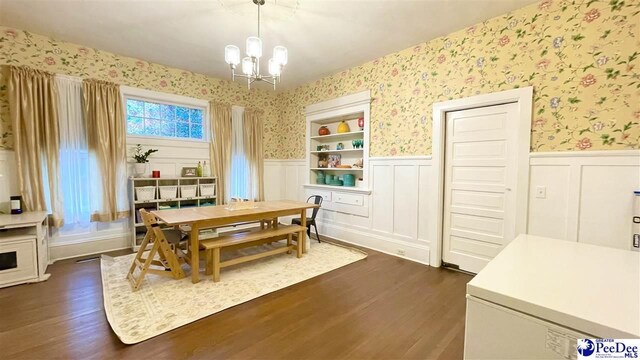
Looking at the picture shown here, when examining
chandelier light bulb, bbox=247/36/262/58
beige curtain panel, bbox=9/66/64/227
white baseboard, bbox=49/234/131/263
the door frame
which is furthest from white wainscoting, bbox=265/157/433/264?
beige curtain panel, bbox=9/66/64/227

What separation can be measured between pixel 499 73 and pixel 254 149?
13.1ft

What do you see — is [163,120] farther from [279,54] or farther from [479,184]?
[479,184]

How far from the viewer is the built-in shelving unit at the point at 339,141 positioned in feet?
13.7

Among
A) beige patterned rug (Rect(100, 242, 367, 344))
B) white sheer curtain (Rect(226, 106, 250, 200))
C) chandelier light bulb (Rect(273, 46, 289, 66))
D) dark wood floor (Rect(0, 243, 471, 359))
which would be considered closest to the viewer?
dark wood floor (Rect(0, 243, 471, 359))

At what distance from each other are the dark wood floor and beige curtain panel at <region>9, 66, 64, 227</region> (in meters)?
1.10

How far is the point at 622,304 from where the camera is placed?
2.46ft

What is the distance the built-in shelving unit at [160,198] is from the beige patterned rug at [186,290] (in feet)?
1.59

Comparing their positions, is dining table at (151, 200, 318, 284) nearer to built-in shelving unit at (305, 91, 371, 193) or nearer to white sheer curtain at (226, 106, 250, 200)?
built-in shelving unit at (305, 91, 371, 193)

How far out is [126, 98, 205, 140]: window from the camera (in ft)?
13.3

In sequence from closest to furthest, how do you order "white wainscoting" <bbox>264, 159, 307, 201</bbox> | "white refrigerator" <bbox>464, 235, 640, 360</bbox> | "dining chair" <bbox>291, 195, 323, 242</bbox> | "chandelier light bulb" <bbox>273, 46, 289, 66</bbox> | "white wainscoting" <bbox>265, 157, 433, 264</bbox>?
"white refrigerator" <bbox>464, 235, 640, 360</bbox> → "chandelier light bulb" <bbox>273, 46, 289, 66</bbox> → "white wainscoting" <bbox>265, 157, 433, 264</bbox> → "dining chair" <bbox>291, 195, 323, 242</bbox> → "white wainscoting" <bbox>264, 159, 307, 201</bbox>

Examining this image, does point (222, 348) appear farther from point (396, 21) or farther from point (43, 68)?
point (43, 68)

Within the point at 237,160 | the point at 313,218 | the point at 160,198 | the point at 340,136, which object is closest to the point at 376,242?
the point at 313,218

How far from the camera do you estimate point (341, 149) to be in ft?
15.2

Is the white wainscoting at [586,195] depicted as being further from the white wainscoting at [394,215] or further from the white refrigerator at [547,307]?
the white refrigerator at [547,307]
